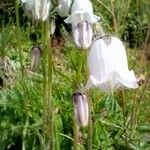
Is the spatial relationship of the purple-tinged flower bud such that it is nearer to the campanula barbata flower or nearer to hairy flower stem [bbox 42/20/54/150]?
the campanula barbata flower

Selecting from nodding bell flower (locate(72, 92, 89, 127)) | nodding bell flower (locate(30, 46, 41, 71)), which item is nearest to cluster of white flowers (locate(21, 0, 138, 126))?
nodding bell flower (locate(72, 92, 89, 127))

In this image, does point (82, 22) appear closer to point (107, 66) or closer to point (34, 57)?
point (107, 66)

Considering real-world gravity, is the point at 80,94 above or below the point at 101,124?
above

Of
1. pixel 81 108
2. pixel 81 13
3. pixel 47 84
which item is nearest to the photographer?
pixel 81 108

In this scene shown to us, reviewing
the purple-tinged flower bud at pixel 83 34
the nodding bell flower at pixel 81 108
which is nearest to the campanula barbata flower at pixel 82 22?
the purple-tinged flower bud at pixel 83 34

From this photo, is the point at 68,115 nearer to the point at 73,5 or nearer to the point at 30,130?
the point at 30,130

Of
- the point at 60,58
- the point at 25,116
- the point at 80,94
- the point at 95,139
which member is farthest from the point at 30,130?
the point at 60,58

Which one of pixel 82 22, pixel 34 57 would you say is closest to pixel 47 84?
pixel 34 57

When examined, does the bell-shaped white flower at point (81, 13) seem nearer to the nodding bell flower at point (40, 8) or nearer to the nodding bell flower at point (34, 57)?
the nodding bell flower at point (40, 8)
